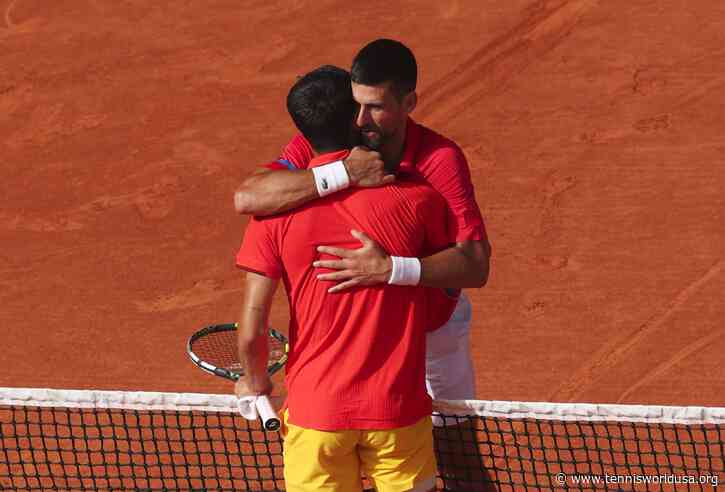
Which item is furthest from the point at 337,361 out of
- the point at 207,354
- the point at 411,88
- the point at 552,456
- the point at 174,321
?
the point at 174,321

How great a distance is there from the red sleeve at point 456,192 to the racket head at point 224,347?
1.40 meters

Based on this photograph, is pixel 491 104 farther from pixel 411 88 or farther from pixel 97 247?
pixel 411 88

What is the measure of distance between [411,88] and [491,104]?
5.97 m

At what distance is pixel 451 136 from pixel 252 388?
5.90 m

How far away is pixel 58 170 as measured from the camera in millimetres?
10594

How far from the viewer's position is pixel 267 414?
4.95 metres

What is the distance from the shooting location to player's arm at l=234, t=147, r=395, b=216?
454 cm

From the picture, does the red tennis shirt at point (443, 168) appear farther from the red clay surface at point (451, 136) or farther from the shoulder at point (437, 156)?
the red clay surface at point (451, 136)

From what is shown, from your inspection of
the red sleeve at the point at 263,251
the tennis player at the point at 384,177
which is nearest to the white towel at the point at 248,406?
the red sleeve at the point at 263,251

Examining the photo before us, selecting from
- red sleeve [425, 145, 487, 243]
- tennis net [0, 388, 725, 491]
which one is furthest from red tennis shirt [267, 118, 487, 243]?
tennis net [0, 388, 725, 491]

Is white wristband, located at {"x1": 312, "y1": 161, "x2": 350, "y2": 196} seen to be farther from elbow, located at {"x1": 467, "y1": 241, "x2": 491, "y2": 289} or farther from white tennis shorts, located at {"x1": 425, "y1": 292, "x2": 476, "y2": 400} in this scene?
white tennis shorts, located at {"x1": 425, "y1": 292, "x2": 476, "y2": 400}

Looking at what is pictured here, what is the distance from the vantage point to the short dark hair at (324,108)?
452cm

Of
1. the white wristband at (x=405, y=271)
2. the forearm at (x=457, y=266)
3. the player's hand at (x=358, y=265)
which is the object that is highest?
the player's hand at (x=358, y=265)

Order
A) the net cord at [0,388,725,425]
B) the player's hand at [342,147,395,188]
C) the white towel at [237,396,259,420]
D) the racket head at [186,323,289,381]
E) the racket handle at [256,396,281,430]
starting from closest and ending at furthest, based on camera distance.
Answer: the player's hand at [342,147,395,188] < the racket handle at [256,396,281,430] < the white towel at [237,396,259,420] < the net cord at [0,388,725,425] < the racket head at [186,323,289,381]
